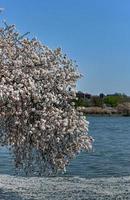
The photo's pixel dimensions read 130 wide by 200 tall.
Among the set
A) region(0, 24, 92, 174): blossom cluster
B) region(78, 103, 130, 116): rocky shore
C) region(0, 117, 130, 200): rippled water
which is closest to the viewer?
region(0, 24, 92, 174): blossom cluster

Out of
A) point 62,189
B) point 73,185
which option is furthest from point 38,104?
point 73,185

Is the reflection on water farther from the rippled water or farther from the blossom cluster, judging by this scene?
the blossom cluster

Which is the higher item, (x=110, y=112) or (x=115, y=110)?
(x=115, y=110)

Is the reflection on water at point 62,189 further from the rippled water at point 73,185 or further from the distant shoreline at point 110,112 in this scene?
the distant shoreline at point 110,112

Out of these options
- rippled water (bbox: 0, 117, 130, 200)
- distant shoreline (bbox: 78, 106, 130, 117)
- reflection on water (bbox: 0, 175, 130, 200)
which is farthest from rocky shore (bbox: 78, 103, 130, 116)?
reflection on water (bbox: 0, 175, 130, 200)

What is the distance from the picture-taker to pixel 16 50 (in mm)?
15500

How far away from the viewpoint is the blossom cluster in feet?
48.0

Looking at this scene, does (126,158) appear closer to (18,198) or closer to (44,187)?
(44,187)

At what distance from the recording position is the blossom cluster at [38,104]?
1464 centimetres

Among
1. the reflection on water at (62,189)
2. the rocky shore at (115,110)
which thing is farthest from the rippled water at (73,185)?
the rocky shore at (115,110)

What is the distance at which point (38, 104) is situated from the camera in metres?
15.2

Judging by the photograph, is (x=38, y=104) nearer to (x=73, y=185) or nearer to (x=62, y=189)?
(x=62, y=189)

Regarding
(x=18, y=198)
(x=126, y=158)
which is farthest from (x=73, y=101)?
(x=126, y=158)

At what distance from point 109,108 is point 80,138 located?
11947cm
